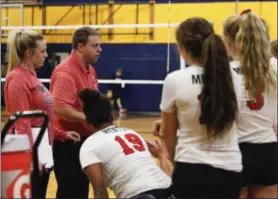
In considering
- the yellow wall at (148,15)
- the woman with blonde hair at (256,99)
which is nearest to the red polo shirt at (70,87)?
the woman with blonde hair at (256,99)

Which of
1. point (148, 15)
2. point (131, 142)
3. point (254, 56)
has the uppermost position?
point (148, 15)

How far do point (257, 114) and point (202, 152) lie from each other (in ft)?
1.66

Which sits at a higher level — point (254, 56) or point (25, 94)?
point (254, 56)

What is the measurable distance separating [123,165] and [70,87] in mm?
1149

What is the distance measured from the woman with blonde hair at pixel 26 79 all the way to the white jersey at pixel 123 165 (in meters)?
0.77

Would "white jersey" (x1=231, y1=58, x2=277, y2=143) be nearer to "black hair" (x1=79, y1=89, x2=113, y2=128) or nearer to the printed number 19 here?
the printed number 19

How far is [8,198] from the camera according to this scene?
5.32 ft

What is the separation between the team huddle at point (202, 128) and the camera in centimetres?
227

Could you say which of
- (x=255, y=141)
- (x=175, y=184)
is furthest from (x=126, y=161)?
(x=255, y=141)

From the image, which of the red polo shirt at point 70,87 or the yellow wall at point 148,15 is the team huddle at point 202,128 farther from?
the yellow wall at point 148,15

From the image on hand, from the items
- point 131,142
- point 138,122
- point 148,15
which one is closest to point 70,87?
point 131,142

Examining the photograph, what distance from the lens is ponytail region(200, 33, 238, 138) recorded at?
2.25 metres

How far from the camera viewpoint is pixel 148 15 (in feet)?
53.4

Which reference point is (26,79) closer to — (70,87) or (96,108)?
(70,87)
